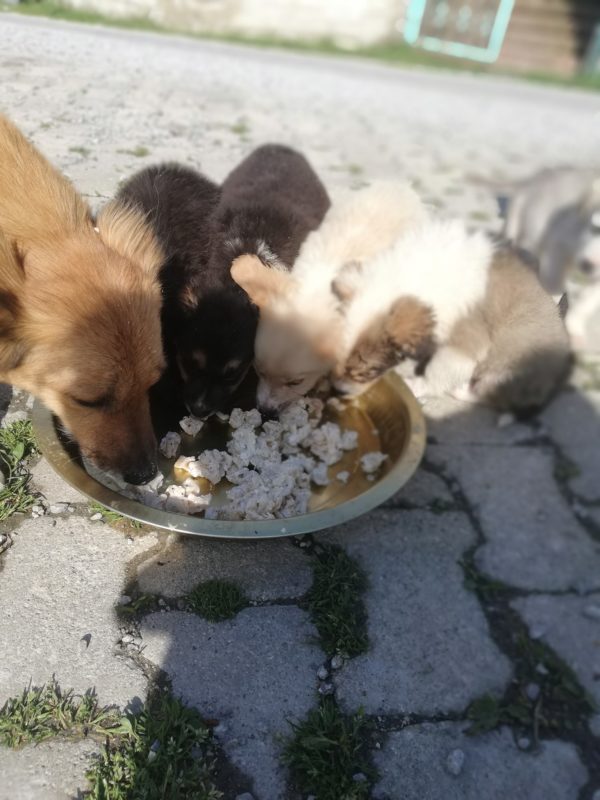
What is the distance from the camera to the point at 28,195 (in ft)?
6.55

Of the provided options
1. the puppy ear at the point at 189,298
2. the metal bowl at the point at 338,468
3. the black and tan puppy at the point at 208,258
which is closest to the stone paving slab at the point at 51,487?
the metal bowl at the point at 338,468

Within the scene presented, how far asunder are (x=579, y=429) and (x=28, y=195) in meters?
3.24

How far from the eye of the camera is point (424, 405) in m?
3.71

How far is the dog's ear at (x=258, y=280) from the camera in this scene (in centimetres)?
273

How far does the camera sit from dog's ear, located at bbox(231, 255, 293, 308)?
273 centimetres

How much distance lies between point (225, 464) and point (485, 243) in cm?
204

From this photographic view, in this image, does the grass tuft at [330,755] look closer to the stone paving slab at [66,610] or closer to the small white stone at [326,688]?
the small white stone at [326,688]

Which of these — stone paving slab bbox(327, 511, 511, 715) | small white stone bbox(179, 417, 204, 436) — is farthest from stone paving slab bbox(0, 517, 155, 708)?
stone paving slab bbox(327, 511, 511, 715)

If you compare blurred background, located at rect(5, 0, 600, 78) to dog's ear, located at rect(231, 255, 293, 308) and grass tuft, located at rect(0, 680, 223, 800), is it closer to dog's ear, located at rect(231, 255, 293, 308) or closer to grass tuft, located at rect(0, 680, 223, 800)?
dog's ear, located at rect(231, 255, 293, 308)

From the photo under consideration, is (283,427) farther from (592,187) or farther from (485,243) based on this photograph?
(592,187)

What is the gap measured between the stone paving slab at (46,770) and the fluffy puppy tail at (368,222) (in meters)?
2.70

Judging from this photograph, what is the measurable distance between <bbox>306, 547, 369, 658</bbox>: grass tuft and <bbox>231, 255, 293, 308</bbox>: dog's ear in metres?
1.30

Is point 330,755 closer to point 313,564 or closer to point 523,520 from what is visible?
point 313,564

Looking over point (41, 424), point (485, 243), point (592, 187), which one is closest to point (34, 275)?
point (41, 424)
